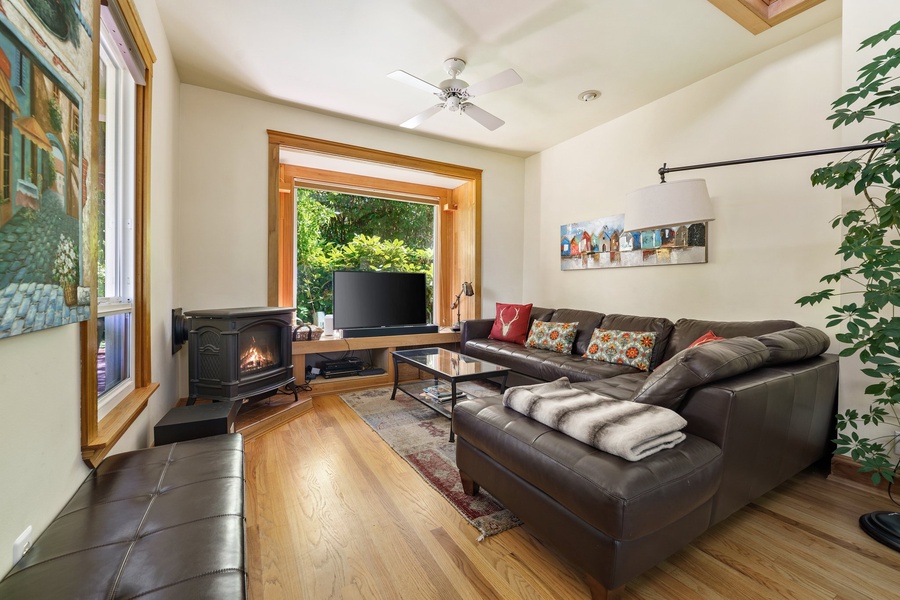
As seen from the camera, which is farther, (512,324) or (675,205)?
(512,324)

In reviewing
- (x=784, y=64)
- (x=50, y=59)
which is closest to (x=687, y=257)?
(x=784, y=64)

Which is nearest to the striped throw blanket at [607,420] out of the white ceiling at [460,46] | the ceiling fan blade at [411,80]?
the ceiling fan blade at [411,80]

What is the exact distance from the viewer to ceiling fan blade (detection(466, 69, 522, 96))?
99.0 inches

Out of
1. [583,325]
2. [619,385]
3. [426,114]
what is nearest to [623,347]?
[583,325]

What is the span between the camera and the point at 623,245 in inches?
146

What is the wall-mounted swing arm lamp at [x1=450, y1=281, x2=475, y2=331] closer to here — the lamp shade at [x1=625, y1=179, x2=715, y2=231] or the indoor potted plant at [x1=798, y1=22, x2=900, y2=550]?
→ the lamp shade at [x1=625, y1=179, x2=715, y2=231]

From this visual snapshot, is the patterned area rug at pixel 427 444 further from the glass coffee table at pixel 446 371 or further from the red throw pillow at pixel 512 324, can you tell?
the red throw pillow at pixel 512 324

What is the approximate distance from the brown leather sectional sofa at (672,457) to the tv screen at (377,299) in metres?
2.52

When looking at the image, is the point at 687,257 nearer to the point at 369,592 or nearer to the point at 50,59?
the point at 369,592

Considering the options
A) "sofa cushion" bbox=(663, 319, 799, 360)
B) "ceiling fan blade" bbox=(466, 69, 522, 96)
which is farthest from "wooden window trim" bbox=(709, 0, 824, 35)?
"sofa cushion" bbox=(663, 319, 799, 360)

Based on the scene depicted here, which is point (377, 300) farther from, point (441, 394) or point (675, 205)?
point (675, 205)

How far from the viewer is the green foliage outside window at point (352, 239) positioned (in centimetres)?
441

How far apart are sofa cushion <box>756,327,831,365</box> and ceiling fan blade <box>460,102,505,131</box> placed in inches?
93.6

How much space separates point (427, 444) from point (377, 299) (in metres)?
2.10
